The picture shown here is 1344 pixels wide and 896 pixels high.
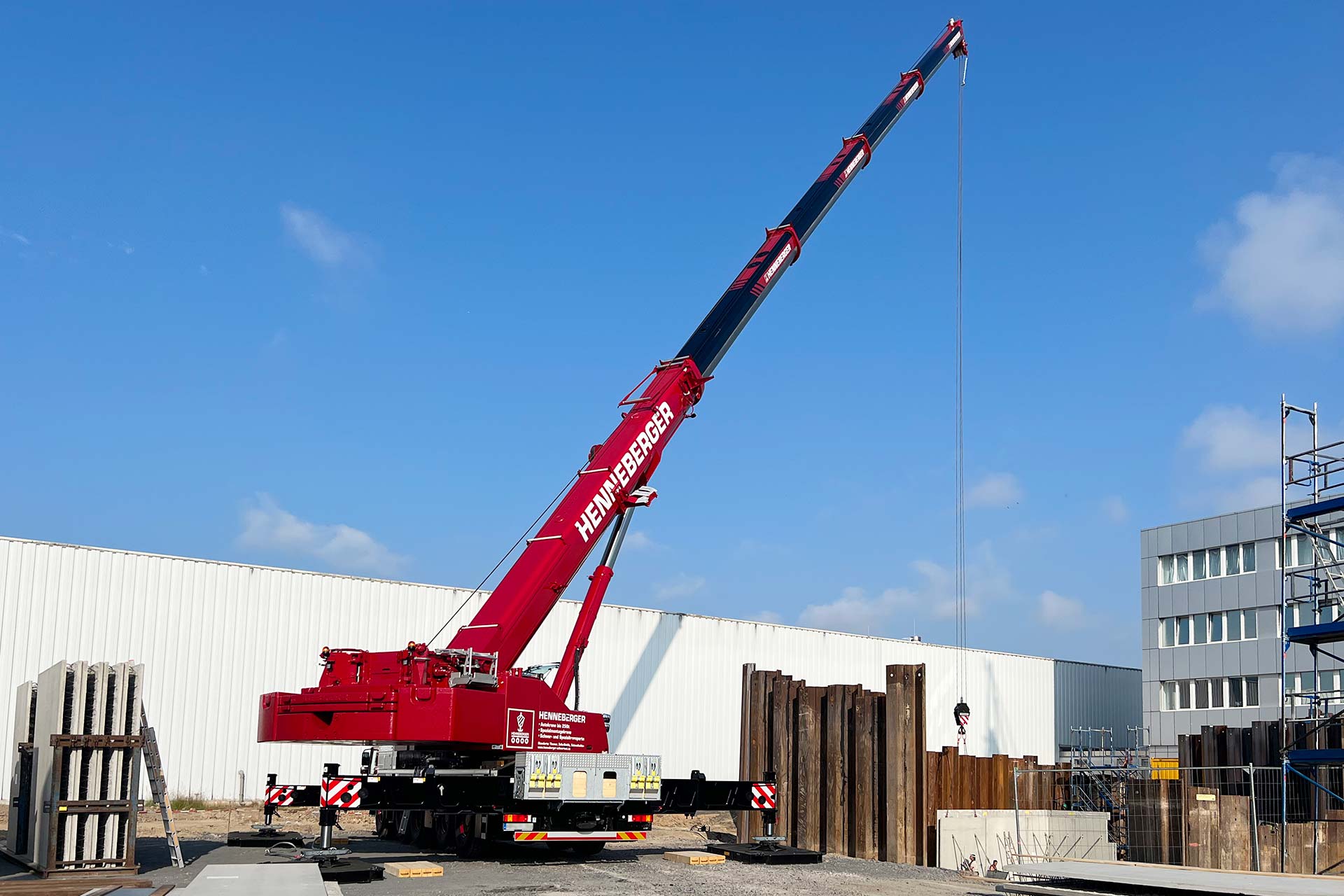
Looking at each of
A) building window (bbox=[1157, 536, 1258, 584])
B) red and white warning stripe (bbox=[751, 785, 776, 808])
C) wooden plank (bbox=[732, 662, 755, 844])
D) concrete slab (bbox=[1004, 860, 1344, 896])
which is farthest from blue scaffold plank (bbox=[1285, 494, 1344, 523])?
building window (bbox=[1157, 536, 1258, 584])

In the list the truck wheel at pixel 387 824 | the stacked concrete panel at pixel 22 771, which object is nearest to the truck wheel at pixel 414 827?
the truck wheel at pixel 387 824

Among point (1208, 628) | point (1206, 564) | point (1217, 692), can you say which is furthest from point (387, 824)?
point (1206, 564)

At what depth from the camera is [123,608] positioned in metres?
28.0

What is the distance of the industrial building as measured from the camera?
3991 cm

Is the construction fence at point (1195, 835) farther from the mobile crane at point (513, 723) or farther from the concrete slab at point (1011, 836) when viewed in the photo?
the mobile crane at point (513, 723)

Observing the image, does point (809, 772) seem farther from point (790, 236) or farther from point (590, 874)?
point (790, 236)

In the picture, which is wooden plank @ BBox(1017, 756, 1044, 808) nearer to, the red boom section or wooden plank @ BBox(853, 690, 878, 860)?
wooden plank @ BBox(853, 690, 878, 860)

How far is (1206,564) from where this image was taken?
42906 mm

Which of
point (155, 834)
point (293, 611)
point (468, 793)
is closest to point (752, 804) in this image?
point (468, 793)

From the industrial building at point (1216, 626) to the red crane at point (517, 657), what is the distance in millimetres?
25334

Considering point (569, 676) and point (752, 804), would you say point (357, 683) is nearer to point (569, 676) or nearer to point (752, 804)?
point (569, 676)

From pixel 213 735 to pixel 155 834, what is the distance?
4.55 meters

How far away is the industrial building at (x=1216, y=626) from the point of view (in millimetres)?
39906

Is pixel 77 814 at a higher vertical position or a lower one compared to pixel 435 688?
lower
